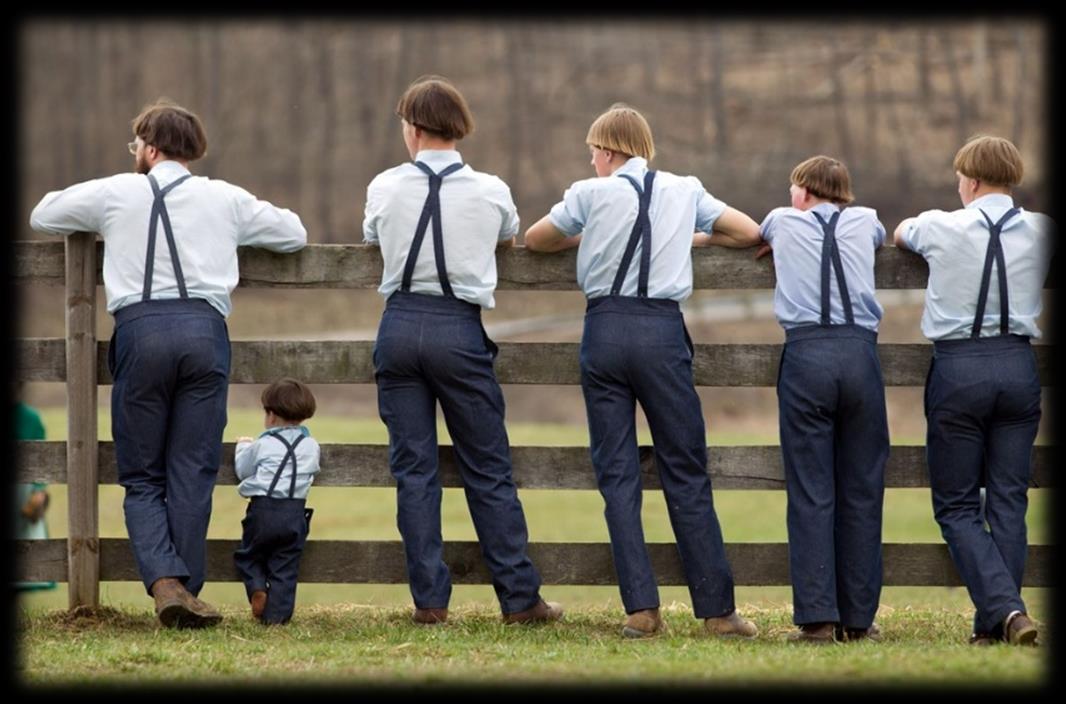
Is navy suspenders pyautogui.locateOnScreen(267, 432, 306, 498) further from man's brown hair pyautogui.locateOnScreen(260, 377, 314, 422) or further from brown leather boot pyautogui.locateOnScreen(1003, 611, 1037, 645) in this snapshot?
brown leather boot pyautogui.locateOnScreen(1003, 611, 1037, 645)

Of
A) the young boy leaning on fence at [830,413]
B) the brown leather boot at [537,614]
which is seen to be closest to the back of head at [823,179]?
the young boy leaning on fence at [830,413]

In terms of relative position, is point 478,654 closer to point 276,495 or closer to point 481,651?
point 481,651

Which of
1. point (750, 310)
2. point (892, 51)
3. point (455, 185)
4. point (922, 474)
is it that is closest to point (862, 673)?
point (922, 474)

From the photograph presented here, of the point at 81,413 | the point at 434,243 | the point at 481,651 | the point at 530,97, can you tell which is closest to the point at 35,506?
the point at 81,413

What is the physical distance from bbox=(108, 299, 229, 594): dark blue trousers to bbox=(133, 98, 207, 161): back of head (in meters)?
0.64

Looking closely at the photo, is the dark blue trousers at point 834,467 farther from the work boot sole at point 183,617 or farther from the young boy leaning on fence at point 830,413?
the work boot sole at point 183,617

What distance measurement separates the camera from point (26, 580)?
6.32m

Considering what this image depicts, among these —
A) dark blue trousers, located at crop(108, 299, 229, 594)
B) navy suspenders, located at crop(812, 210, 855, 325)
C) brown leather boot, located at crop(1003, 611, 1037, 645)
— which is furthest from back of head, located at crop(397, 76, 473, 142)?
brown leather boot, located at crop(1003, 611, 1037, 645)

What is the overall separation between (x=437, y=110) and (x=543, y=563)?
6.39 ft

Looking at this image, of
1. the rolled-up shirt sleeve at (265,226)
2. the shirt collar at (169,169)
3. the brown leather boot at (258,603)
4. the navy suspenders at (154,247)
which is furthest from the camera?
the brown leather boot at (258,603)

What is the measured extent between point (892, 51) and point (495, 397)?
1822 inches

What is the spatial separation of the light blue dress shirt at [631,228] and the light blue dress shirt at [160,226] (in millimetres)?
1326

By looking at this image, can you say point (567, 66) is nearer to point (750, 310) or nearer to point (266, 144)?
point (266, 144)

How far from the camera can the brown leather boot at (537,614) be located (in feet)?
19.4
